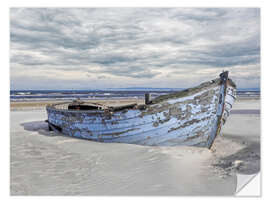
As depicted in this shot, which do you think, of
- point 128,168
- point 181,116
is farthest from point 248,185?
point 128,168

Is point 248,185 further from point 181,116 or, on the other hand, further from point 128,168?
point 128,168

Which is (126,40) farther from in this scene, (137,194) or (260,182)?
(260,182)

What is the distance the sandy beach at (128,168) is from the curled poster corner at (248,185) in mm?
95

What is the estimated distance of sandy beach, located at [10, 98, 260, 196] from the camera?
3336mm

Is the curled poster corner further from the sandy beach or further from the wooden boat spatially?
the wooden boat

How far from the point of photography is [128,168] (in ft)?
13.4

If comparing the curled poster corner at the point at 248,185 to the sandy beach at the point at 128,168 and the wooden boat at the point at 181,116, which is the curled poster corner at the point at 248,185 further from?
the wooden boat at the point at 181,116

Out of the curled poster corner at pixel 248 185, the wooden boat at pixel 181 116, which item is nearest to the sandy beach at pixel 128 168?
the curled poster corner at pixel 248 185

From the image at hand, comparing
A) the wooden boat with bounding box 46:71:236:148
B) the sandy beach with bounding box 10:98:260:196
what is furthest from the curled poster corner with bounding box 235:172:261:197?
the wooden boat with bounding box 46:71:236:148

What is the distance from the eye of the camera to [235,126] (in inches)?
301

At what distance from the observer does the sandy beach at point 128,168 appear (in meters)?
3.34

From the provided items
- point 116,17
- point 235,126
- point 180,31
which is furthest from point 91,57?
point 235,126

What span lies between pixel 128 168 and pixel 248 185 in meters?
2.18

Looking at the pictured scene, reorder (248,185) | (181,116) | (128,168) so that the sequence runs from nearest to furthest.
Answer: (248,185)
(128,168)
(181,116)
